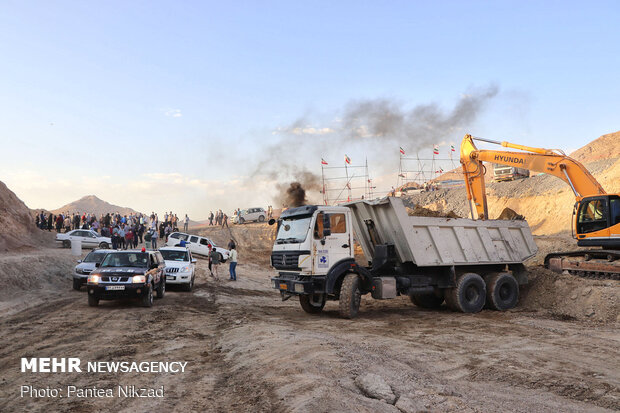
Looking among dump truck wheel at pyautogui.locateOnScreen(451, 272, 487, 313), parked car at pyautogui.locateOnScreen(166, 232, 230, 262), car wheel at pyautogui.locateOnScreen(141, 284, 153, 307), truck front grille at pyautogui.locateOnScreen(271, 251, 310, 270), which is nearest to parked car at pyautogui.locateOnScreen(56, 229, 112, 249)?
parked car at pyautogui.locateOnScreen(166, 232, 230, 262)

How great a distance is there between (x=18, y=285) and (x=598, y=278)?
2167 centimetres

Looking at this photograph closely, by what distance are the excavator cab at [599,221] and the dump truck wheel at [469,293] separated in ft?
19.3

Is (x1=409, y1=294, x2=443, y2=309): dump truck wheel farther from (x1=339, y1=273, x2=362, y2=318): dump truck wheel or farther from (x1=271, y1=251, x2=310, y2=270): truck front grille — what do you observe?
(x1=271, y1=251, x2=310, y2=270): truck front grille

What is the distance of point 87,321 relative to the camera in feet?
37.8

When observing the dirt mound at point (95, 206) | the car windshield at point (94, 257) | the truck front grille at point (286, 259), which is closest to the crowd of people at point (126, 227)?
the car windshield at point (94, 257)

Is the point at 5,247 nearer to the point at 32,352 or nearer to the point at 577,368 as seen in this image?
the point at 32,352

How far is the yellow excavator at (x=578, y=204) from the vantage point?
53.7 feet

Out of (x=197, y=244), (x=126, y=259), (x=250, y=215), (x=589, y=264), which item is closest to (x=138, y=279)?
(x=126, y=259)

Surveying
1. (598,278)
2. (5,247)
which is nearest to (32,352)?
(598,278)

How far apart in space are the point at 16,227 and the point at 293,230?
1042 inches

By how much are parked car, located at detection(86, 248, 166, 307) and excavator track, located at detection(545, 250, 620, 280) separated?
1475cm

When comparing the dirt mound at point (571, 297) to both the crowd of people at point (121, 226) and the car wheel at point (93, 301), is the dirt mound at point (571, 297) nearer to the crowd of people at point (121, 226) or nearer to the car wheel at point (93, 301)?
the car wheel at point (93, 301)

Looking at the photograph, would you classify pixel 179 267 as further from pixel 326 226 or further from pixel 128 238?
pixel 128 238

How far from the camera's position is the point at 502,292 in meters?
14.5
